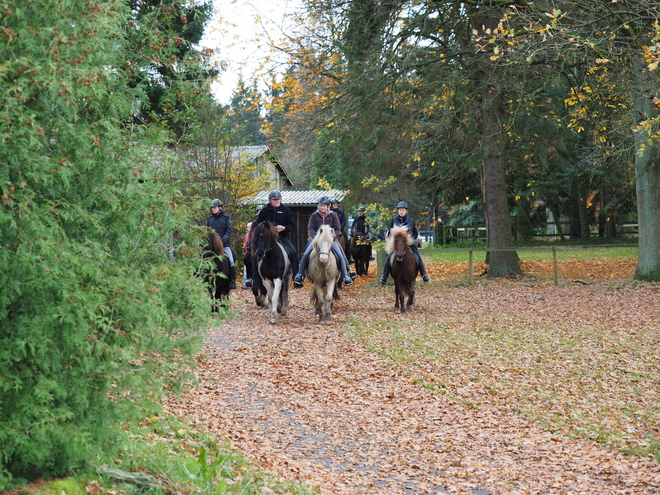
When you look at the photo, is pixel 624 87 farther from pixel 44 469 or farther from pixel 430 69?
pixel 44 469

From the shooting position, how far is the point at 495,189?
76.5 ft

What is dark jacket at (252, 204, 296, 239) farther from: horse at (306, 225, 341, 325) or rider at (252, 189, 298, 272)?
horse at (306, 225, 341, 325)

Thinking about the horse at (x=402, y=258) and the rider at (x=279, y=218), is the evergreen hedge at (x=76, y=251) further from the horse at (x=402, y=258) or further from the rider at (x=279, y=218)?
the horse at (x=402, y=258)

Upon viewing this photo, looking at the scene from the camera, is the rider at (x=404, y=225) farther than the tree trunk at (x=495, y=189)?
No

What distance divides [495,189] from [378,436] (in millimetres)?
16868

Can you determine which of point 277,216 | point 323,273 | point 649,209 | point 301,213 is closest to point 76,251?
point 323,273

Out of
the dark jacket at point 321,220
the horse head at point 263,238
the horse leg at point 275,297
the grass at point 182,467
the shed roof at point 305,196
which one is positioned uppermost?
the shed roof at point 305,196

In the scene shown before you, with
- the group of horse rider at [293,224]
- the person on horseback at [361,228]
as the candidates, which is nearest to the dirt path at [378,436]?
the group of horse rider at [293,224]

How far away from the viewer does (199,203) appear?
209 inches

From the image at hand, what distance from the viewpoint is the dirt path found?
6211 mm

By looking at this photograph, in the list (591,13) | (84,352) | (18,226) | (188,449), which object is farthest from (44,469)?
(591,13)

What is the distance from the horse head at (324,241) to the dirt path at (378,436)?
11.7ft

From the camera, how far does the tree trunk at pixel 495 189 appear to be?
74.0ft

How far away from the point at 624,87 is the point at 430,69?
5031 millimetres
